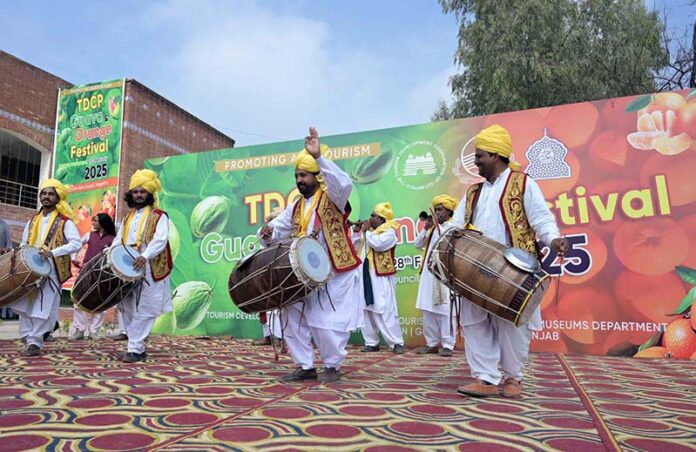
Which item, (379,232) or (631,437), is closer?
(631,437)

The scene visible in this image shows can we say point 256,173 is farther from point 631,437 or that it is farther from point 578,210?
point 631,437

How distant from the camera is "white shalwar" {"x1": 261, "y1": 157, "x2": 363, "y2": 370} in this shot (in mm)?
3213

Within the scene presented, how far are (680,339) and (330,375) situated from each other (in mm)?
3784

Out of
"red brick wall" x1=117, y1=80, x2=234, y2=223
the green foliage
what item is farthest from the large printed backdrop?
"red brick wall" x1=117, y1=80, x2=234, y2=223

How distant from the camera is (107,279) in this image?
3.96 m

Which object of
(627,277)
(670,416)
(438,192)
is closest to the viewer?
(670,416)

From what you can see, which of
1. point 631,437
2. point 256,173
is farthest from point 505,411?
point 256,173

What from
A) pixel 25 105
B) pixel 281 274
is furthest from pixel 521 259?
pixel 25 105

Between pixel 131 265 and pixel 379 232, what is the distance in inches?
103

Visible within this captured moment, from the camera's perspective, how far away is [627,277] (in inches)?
209

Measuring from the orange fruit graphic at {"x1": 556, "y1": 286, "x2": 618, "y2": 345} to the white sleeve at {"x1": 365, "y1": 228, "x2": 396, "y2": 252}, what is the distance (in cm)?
187

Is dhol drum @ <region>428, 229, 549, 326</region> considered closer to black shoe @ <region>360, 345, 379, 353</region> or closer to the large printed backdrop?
the large printed backdrop

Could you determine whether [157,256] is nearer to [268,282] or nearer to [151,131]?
[268,282]

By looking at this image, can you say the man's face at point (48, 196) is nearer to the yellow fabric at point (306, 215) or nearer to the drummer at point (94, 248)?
the drummer at point (94, 248)
